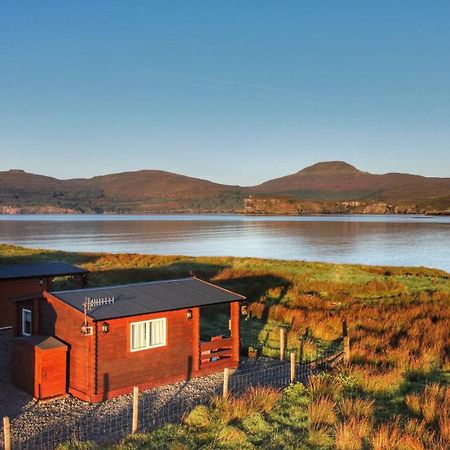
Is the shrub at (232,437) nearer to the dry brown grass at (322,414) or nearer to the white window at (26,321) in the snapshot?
the dry brown grass at (322,414)

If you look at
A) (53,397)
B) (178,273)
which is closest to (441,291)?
(178,273)

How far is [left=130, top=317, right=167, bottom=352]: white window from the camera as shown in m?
16.0

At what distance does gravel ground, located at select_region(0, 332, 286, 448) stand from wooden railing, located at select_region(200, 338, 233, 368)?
0.69 m

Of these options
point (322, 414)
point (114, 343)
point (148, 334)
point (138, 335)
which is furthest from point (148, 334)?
point (322, 414)

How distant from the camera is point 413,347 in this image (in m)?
20.9

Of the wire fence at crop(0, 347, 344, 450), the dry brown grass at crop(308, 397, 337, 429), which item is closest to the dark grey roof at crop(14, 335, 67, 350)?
the wire fence at crop(0, 347, 344, 450)

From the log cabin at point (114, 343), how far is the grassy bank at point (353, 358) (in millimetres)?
3261

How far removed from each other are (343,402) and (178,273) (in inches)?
1173

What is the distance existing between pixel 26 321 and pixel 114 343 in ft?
13.4

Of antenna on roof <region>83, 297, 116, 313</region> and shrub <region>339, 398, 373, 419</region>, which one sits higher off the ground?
antenna on roof <region>83, 297, 116, 313</region>

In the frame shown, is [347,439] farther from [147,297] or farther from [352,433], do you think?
[147,297]

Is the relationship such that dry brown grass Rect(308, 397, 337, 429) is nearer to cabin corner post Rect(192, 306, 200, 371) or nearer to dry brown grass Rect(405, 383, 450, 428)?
dry brown grass Rect(405, 383, 450, 428)

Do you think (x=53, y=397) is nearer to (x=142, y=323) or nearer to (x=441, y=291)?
(x=142, y=323)

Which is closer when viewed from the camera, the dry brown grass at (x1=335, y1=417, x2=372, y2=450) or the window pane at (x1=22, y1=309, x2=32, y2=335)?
the dry brown grass at (x1=335, y1=417, x2=372, y2=450)
